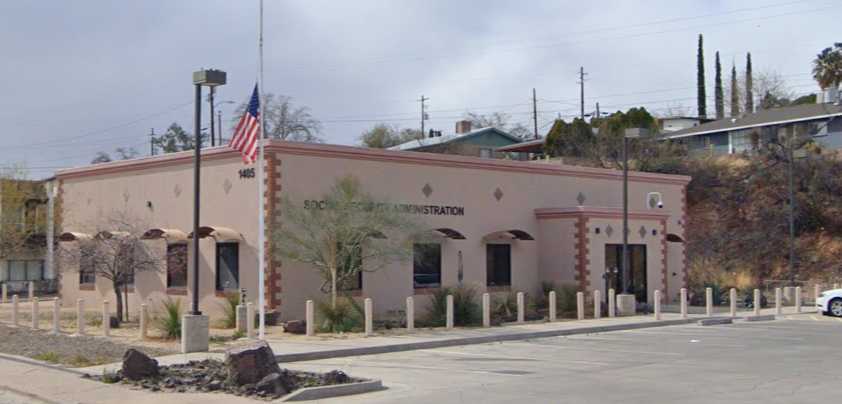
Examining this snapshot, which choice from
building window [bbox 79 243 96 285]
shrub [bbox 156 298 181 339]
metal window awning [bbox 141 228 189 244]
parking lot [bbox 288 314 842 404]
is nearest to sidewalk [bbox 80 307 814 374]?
parking lot [bbox 288 314 842 404]

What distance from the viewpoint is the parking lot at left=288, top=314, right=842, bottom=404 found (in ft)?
45.7

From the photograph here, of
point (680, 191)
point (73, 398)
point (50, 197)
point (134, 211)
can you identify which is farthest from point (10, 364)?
point (50, 197)

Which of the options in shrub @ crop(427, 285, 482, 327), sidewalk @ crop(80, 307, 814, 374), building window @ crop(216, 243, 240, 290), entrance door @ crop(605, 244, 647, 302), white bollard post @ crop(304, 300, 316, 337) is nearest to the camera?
sidewalk @ crop(80, 307, 814, 374)

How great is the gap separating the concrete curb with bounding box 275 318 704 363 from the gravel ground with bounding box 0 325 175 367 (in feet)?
9.42

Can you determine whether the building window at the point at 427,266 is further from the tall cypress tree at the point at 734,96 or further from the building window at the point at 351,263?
the tall cypress tree at the point at 734,96

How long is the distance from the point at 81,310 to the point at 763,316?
20600mm

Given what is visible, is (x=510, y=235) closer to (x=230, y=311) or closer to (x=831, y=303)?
(x=230, y=311)

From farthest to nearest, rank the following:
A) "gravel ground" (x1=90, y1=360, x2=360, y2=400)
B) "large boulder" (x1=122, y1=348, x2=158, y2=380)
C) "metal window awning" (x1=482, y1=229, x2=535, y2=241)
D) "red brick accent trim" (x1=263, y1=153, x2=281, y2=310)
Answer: "metal window awning" (x1=482, y1=229, x2=535, y2=241) → "red brick accent trim" (x1=263, y1=153, x2=281, y2=310) → "large boulder" (x1=122, y1=348, x2=158, y2=380) → "gravel ground" (x1=90, y1=360, x2=360, y2=400)

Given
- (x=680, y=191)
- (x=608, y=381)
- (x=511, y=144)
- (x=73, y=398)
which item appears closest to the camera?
(x=73, y=398)

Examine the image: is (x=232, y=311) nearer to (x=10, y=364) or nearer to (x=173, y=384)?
(x=10, y=364)

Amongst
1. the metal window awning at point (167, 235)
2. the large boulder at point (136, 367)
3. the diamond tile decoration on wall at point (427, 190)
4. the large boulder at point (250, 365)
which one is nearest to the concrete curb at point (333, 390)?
the large boulder at point (250, 365)

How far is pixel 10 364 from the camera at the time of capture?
18062 millimetres

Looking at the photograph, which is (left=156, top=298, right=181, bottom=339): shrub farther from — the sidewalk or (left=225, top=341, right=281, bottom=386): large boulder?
(left=225, top=341, right=281, bottom=386): large boulder

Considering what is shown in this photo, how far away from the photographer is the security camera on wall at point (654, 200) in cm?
3750
